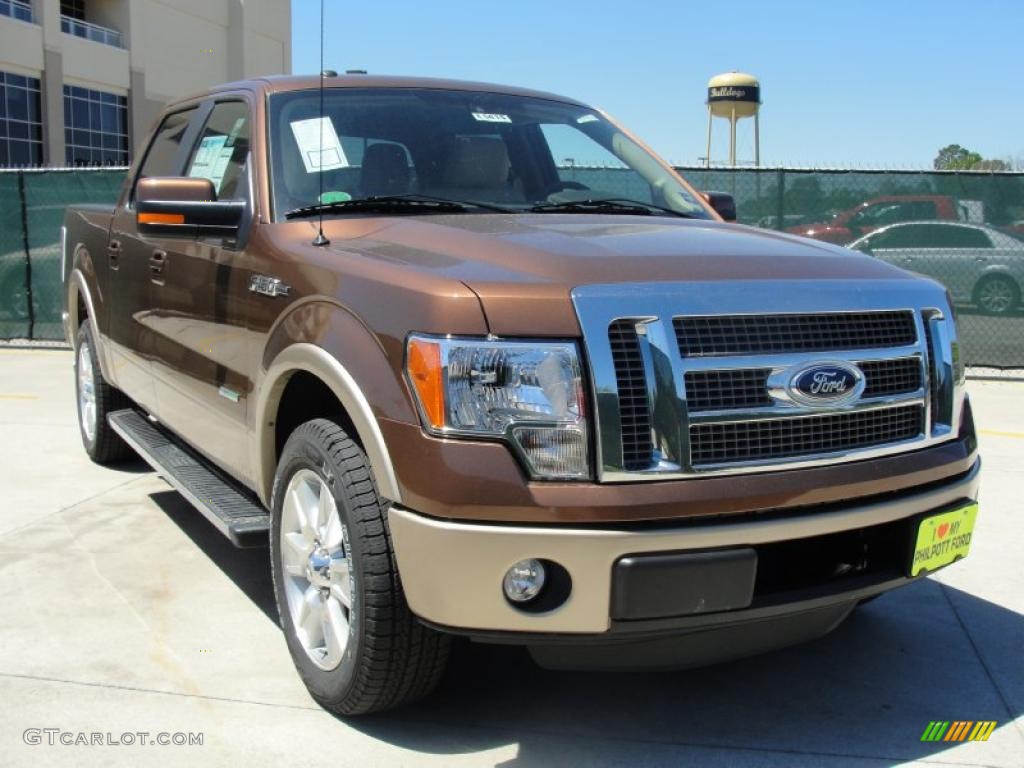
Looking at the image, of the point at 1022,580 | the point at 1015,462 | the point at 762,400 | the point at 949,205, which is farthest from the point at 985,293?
the point at 762,400

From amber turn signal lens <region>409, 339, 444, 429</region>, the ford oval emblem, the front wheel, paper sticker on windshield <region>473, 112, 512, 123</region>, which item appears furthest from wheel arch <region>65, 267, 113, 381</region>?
the front wheel

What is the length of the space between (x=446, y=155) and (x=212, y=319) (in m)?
1.04

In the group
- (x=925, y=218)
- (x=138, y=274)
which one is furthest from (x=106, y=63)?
(x=138, y=274)

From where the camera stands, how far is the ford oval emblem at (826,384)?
2.79m

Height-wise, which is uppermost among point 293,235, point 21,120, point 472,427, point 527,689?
point 21,120

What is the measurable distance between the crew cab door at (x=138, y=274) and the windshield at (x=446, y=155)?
3.14 ft

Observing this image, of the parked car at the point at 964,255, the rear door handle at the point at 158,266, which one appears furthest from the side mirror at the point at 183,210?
the parked car at the point at 964,255

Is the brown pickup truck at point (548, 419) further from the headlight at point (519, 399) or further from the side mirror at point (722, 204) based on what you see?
the side mirror at point (722, 204)

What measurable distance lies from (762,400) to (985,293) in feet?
27.4

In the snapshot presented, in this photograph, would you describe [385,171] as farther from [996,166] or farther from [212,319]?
[996,166]

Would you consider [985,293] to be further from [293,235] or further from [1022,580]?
[293,235]

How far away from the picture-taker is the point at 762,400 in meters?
2.75

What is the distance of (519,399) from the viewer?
2615 millimetres

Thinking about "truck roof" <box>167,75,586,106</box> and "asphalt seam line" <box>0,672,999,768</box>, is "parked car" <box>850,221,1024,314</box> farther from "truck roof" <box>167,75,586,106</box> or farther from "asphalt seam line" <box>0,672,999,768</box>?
"asphalt seam line" <box>0,672,999,768</box>
